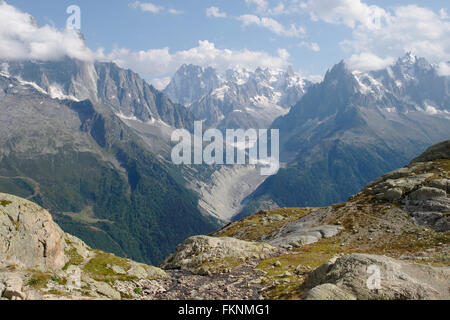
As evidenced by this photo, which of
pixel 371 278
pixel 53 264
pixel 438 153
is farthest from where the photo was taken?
pixel 438 153

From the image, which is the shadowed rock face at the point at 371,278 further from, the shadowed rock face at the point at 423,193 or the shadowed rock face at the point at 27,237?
the shadowed rock face at the point at 27,237

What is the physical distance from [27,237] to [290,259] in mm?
35835

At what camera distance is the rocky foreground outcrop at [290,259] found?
91.0 feet

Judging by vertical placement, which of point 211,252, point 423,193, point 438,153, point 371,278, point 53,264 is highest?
point 438,153

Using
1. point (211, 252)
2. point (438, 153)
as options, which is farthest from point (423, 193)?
point (211, 252)

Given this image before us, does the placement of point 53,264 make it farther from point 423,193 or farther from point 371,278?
point 423,193

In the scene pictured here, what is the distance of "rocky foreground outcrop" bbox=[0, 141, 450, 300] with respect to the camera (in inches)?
1093

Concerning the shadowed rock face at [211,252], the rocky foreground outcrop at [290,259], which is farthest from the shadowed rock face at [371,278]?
the shadowed rock face at [211,252]

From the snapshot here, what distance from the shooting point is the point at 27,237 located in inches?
1697

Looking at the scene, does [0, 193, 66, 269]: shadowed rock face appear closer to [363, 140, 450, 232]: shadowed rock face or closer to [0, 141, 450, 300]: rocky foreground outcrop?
[0, 141, 450, 300]: rocky foreground outcrop

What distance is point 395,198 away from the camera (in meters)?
66.4
